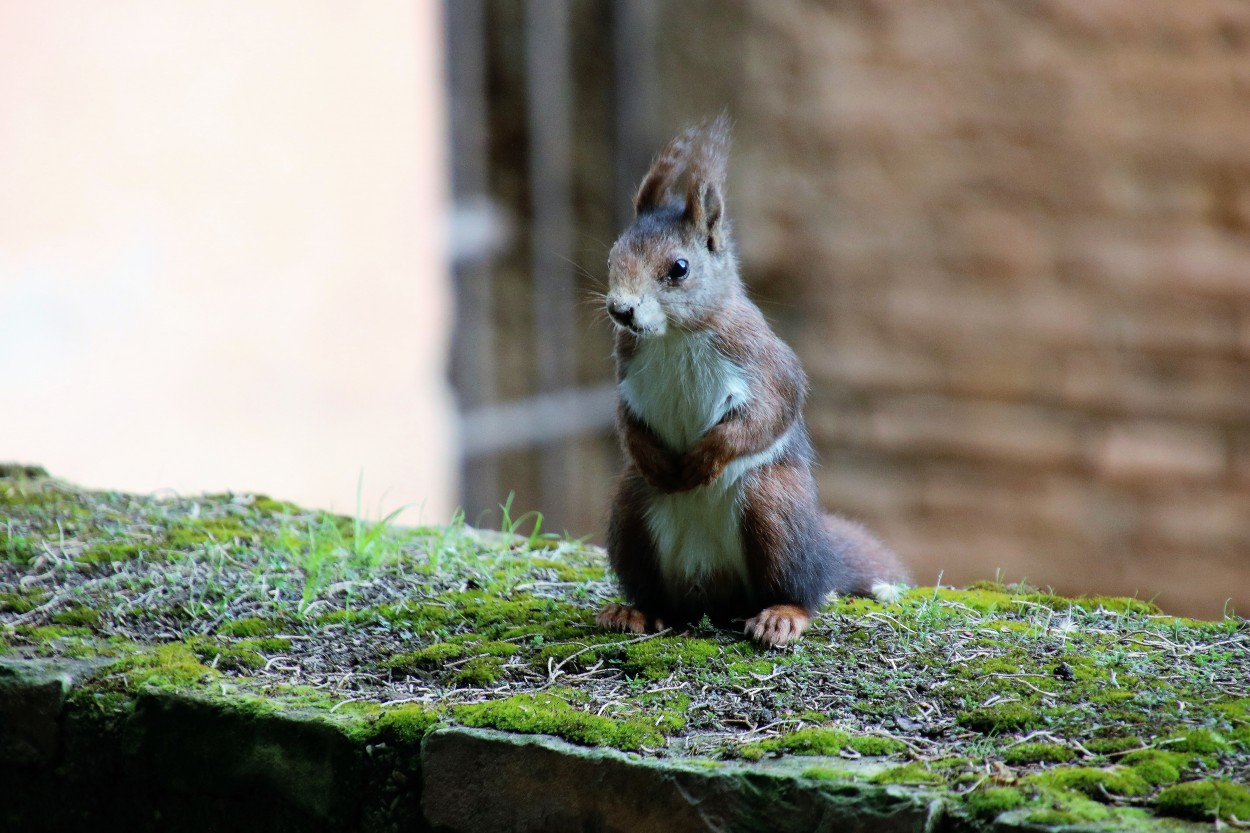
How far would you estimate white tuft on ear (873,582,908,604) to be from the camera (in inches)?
138

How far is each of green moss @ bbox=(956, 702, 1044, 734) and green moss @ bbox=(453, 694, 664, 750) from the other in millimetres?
591

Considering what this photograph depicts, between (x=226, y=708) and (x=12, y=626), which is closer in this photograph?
(x=226, y=708)

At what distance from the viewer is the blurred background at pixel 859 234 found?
623cm

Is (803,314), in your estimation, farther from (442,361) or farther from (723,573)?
(723,573)

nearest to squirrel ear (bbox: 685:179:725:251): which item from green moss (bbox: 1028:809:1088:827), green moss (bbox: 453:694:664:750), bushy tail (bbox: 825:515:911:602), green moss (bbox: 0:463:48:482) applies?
bushy tail (bbox: 825:515:911:602)

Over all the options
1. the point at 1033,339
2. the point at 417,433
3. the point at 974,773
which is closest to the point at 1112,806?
the point at 974,773

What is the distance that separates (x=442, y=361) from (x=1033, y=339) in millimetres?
2915

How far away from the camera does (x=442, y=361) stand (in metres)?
7.14

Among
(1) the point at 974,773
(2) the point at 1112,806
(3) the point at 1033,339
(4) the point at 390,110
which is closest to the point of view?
(2) the point at 1112,806

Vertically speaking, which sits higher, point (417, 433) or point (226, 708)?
point (417, 433)

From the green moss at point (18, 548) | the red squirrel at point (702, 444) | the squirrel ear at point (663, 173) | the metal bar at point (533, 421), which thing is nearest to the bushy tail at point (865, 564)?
the red squirrel at point (702, 444)

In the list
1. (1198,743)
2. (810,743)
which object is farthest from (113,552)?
(1198,743)

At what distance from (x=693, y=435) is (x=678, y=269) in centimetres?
39

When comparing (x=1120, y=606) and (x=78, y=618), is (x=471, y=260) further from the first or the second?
(x=1120, y=606)
